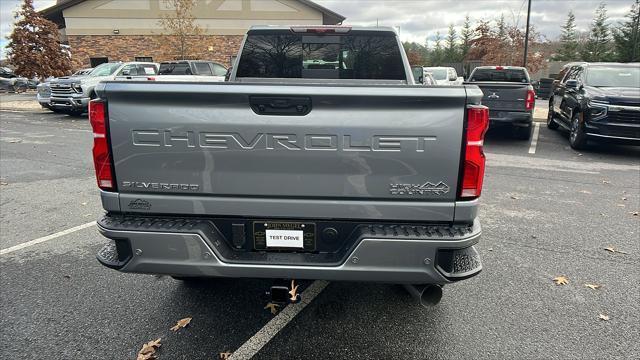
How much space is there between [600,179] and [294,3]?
26.3 m

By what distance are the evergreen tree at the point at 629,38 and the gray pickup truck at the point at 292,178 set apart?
39.3 meters

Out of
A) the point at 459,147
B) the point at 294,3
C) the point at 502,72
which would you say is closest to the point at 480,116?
the point at 459,147

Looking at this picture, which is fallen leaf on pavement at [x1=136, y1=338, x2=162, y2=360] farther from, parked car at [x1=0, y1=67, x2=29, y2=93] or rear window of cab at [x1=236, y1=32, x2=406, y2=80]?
parked car at [x1=0, y1=67, x2=29, y2=93]

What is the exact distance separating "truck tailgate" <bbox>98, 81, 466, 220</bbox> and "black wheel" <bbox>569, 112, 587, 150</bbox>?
8780 mm

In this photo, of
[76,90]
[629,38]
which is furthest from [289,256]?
[629,38]

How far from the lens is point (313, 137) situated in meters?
2.38

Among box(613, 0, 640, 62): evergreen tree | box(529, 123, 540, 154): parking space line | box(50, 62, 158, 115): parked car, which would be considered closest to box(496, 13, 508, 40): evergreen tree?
box(613, 0, 640, 62): evergreen tree

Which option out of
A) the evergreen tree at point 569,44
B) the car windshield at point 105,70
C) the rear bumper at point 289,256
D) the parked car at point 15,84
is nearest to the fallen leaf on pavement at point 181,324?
the rear bumper at point 289,256

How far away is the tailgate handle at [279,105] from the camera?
237 centimetres

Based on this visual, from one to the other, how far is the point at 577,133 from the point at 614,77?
1511 millimetres

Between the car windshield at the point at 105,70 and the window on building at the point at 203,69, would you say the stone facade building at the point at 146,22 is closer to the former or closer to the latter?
the car windshield at the point at 105,70

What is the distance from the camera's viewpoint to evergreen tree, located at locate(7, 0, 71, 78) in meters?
23.3

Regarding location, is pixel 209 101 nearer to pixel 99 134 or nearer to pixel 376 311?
pixel 99 134

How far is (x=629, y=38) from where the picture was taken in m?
36.9
